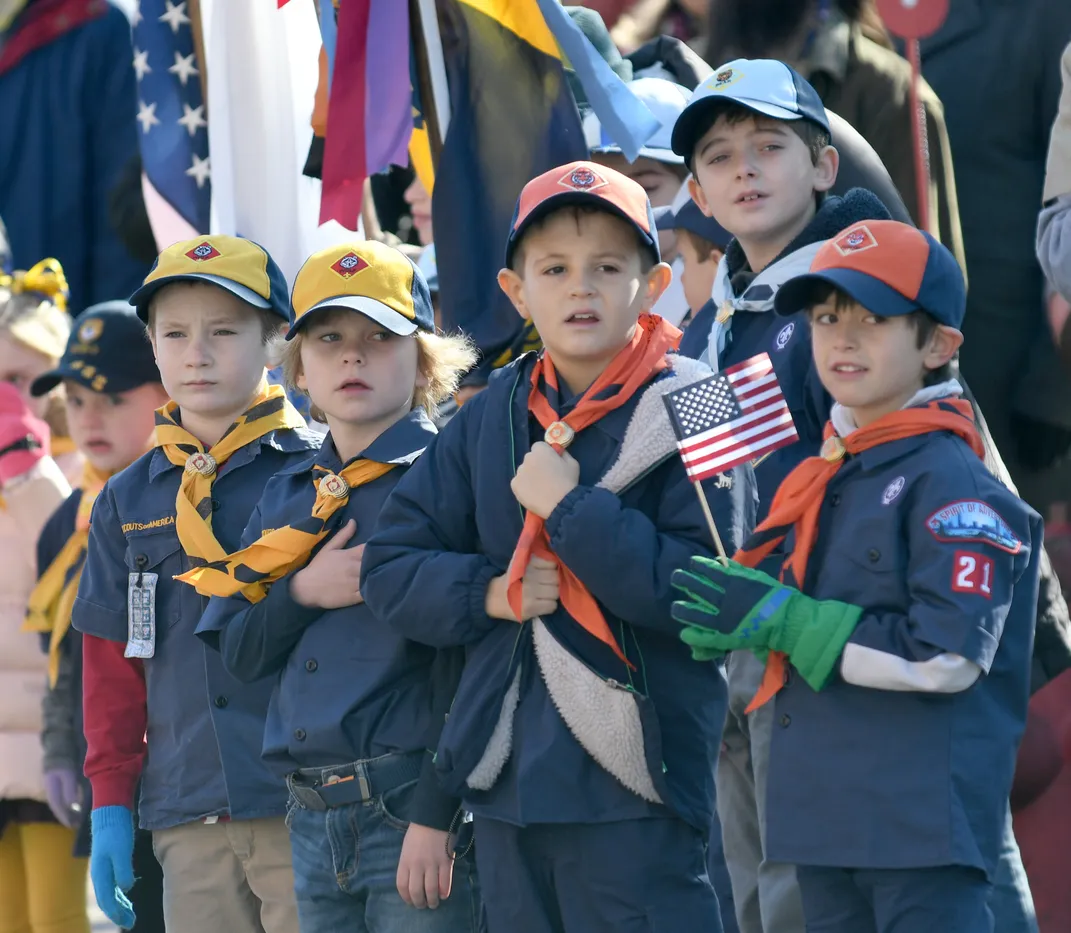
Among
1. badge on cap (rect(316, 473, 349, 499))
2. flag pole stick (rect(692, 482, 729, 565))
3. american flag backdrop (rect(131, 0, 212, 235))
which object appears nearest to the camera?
flag pole stick (rect(692, 482, 729, 565))

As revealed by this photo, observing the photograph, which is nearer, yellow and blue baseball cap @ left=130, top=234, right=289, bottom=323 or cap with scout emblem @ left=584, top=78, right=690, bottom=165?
yellow and blue baseball cap @ left=130, top=234, right=289, bottom=323

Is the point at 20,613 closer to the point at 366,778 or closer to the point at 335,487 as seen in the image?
the point at 335,487

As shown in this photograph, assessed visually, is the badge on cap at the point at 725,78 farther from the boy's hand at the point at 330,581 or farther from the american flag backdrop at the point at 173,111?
the american flag backdrop at the point at 173,111

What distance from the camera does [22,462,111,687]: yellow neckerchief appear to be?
5.65m

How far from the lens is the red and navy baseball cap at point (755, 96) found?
4.13 m

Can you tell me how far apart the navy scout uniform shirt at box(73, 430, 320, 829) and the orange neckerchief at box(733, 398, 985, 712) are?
1.37 meters

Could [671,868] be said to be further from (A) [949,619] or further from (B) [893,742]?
(A) [949,619]

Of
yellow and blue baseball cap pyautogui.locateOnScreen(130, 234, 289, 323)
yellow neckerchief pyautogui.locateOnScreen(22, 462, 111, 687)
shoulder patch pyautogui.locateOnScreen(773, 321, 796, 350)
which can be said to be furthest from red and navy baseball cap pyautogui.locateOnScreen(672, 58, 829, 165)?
yellow neckerchief pyautogui.locateOnScreen(22, 462, 111, 687)

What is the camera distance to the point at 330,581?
3.93 m

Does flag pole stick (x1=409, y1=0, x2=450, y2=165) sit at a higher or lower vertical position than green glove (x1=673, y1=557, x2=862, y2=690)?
higher

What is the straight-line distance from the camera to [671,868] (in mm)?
3422

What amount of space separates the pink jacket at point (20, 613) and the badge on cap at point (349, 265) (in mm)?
2217

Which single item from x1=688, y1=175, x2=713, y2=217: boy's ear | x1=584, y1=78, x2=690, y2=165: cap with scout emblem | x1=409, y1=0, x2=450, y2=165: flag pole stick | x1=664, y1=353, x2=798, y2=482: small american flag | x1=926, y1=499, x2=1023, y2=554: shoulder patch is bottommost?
x1=926, y1=499, x2=1023, y2=554: shoulder patch

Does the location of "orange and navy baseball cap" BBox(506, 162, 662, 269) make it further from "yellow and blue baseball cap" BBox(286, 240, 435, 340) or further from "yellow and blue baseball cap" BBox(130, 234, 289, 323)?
"yellow and blue baseball cap" BBox(130, 234, 289, 323)
